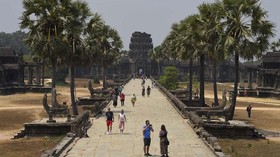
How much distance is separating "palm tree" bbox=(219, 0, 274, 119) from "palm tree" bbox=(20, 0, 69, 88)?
12449 mm

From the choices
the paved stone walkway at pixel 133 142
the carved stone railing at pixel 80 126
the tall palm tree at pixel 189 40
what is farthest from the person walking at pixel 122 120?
the tall palm tree at pixel 189 40

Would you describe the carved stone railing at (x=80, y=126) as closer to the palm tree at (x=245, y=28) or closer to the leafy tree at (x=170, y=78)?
the palm tree at (x=245, y=28)

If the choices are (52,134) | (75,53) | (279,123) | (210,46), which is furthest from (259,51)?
(52,134)

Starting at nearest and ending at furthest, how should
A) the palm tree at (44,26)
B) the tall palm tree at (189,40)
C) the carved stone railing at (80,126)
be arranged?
the carved stone railing at (80,126), the palm tree at (44,26), the tall palm tree at (189,40)

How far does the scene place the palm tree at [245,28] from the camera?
3344 centimetres

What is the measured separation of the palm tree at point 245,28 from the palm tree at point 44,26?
12449 millimetres

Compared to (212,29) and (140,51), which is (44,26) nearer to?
(212,29)

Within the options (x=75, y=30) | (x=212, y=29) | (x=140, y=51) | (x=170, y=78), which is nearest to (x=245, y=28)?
(x=212, y=29)

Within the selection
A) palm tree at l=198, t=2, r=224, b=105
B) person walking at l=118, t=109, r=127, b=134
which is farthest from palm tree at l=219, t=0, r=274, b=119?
person walking at l=118, t=109, r=127, b=134

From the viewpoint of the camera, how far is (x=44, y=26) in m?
34.0

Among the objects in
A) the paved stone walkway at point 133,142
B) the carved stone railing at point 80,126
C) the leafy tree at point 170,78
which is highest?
the leafy tree at point 170,78

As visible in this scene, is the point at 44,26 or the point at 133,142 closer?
the point at 133,142

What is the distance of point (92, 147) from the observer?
21.3 m

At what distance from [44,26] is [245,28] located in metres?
15.0
